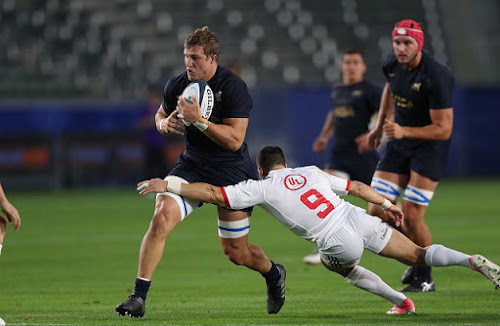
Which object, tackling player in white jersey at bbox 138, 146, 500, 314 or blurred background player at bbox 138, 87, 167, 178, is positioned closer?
tackling player in white jersey at bbox 138, 146, 500, 314

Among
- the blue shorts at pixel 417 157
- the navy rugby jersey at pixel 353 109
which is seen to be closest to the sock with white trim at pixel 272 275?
the blue shorts at pixel 417 157

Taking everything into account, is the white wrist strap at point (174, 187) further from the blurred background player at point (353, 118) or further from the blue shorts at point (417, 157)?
the blurred background player at point (353, 118)

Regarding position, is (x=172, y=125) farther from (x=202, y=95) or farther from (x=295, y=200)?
(x=295, y=200)

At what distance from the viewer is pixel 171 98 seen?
8.42 m

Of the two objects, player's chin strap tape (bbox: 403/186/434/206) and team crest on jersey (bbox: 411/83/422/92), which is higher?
team crest on jersey (bbox: 411/83/422/92)

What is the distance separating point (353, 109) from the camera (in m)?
12.7

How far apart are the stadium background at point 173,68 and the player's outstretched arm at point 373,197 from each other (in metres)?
18.0

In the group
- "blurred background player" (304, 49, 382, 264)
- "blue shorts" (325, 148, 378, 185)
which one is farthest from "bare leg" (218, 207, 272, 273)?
"blue shorts" (325, 148, 378, 185)

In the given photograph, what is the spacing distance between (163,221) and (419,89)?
3214 millimetres

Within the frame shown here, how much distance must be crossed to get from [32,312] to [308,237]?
7.91 feet

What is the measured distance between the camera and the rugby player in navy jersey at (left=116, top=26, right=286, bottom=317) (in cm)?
778

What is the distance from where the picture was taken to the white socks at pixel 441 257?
749 centimetres

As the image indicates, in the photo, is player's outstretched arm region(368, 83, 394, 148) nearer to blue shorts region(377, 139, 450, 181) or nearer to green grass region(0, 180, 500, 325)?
blue shorts region(377, 139, 450, 181)

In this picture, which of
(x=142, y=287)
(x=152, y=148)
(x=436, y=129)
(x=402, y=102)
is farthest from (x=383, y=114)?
(x=152, y=148)
